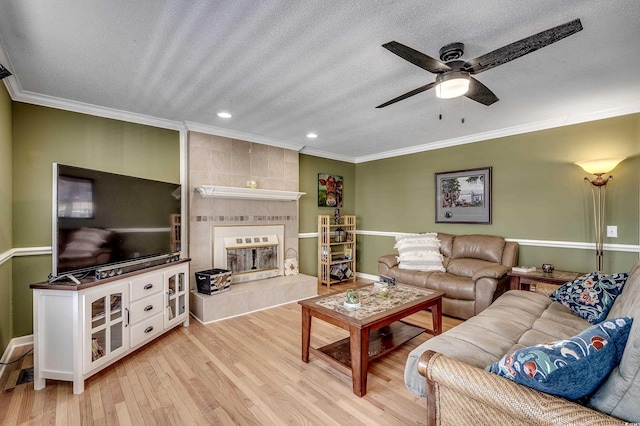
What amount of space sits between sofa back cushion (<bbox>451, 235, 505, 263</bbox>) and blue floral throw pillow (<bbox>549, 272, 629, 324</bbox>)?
1377 mm

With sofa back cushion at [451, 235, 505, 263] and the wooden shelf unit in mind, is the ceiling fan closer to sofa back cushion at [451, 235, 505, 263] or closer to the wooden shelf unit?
A: sofa back cushion at [451, 235, 505, 263]

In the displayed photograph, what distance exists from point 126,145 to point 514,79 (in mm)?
3915

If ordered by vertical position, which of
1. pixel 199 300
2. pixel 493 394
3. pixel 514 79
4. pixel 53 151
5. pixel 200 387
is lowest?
pixel 200 387

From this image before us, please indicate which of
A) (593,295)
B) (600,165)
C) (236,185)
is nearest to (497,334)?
(593,295)

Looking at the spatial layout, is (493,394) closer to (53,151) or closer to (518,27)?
Result: (518,27)

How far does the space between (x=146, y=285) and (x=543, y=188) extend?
461 centimetres

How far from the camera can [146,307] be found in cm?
269

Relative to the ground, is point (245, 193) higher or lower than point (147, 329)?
higher

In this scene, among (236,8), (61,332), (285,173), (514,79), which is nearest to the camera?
(236,8)

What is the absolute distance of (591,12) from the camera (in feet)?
5.35

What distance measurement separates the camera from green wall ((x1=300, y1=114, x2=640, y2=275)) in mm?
3133

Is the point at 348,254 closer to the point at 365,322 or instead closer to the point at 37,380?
the point at 365,322

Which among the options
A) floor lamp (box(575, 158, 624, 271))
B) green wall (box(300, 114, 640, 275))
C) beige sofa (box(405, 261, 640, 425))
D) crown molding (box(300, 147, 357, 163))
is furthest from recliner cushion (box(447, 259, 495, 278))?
crown molding (box(300, 147, 357, 163))

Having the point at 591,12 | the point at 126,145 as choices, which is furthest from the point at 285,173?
the point at 591,12
